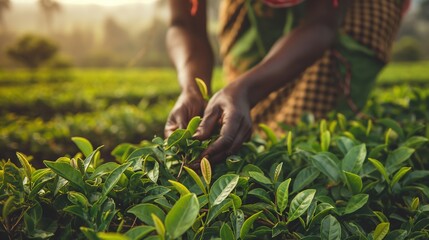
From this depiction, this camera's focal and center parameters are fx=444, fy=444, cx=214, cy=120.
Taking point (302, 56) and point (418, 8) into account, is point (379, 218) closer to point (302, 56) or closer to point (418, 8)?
point (302, 56)

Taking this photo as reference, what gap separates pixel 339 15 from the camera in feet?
7.48

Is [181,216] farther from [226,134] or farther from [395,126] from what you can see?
[395,126]

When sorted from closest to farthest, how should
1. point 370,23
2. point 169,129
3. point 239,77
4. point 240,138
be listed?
point 240,138, point 169,129, point 239,77, point 370,23

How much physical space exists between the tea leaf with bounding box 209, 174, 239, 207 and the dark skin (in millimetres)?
228

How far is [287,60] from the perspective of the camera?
199cm

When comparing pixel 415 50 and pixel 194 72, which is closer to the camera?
pixel 194 72

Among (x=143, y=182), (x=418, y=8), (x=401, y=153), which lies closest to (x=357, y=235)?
(x=401, y=153)

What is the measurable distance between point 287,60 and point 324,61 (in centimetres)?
73

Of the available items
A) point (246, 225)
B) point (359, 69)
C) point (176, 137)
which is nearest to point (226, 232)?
point (246, 225)

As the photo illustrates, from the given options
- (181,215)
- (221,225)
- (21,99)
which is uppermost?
(181,215)

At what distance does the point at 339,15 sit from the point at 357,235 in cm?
142

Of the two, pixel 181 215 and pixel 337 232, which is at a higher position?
pixel 181 215

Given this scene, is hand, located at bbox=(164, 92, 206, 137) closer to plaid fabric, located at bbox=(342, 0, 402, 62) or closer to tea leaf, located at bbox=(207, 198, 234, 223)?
tea leaf, located at bbox=(207, 198, 234, 223)

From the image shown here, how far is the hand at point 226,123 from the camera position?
4.62 ft
